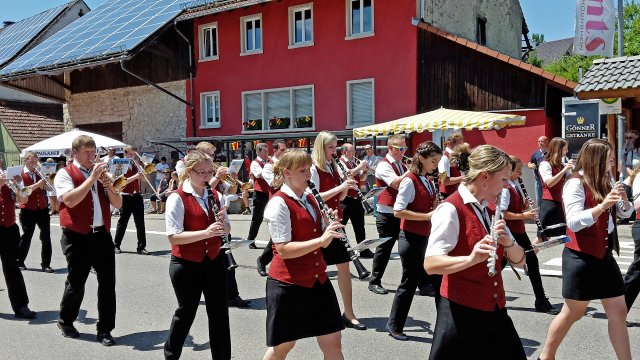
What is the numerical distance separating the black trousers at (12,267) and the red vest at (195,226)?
306cm

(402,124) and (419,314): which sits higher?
(402,124)

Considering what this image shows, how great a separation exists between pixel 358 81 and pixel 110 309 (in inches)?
A: 609

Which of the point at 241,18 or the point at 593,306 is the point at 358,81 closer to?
the point at 241,18

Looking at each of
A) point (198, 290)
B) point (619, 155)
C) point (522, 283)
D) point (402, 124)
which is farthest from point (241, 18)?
point (198, 290)

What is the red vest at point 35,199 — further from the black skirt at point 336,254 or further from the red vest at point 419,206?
the red vest at point 419,206

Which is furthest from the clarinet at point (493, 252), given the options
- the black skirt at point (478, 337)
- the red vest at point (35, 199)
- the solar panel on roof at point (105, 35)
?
the solar panel on roof at point (105, 35)

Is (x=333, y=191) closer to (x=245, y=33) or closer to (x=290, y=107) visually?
(x=290, y=107)

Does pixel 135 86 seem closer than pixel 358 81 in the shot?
No

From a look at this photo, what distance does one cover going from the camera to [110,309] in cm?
573

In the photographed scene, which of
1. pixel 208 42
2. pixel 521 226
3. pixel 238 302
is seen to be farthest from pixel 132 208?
pixel 208 42

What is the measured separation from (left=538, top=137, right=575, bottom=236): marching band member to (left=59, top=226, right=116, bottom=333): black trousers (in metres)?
4.83

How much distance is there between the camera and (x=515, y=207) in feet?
20.6

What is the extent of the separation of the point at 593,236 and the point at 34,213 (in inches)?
318

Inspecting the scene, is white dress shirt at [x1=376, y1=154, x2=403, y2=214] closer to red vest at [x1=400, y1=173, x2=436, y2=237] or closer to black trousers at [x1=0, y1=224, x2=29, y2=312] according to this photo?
red vest at [x1=400, y1=173, x2=436, y2=237]
